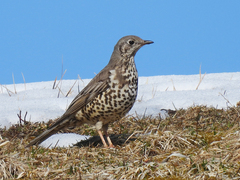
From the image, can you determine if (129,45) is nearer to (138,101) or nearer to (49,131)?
(49,131)

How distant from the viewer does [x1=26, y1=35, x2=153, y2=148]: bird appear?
5.58 meters

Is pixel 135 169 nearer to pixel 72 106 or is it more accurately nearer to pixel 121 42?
pixel 72 106

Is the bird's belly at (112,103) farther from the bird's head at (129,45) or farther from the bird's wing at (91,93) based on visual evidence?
the bird's head at (129,45)

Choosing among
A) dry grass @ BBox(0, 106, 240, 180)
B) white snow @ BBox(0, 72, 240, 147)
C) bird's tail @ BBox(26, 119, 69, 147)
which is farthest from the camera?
white snow @ BBox(0, 72, 240, 147)

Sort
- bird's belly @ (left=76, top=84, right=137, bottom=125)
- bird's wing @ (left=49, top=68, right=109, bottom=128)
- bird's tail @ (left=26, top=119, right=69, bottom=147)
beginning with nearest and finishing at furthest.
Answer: bird's belly @ (left=76, top=84, right=137, bottom=125) < bird's wing @ (left=49, top=68, right=109, bottom=128) < bird's tail @ (left=26, top=119, right=69, bottom=147)

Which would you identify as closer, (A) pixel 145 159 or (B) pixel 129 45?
(A) pixel 145 159

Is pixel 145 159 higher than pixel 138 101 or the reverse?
the reverse

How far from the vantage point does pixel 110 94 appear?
5594 millimetres

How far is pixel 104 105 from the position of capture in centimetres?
560

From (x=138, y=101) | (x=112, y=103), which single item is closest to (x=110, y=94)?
(x=112, y=103)

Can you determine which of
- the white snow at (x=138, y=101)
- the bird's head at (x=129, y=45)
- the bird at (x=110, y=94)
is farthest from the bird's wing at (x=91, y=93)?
the white snow at (x=138, y=101)

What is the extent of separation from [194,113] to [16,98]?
4899 millimetres

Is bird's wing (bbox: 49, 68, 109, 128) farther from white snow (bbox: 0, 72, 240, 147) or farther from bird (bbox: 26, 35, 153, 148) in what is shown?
white snow (bbox: 0, 72, 240, 147)

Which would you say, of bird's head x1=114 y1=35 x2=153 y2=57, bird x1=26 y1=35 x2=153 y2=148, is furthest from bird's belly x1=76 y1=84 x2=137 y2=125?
bird's head x1=114 y1=35 x2=153 y2=57
